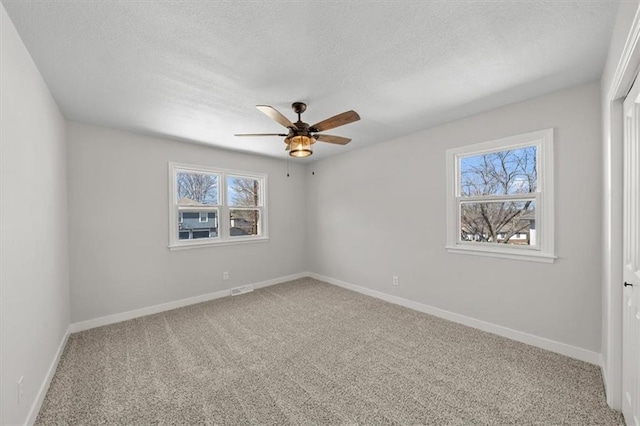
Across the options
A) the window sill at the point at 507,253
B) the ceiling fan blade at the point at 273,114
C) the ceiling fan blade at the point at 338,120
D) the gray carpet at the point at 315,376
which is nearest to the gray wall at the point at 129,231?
the gray carpet at the point at 315,376

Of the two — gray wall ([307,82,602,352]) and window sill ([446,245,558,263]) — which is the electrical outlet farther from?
window sill ([446,245,558,263])

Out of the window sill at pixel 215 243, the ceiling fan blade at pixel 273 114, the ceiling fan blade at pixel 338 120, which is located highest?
the ceiling fan blade at pixel 273 114

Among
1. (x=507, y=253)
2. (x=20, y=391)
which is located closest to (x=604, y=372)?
(x=507, y=253)

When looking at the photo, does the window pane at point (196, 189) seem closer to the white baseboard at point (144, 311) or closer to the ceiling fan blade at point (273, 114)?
the white baseboard at point (144, 311)

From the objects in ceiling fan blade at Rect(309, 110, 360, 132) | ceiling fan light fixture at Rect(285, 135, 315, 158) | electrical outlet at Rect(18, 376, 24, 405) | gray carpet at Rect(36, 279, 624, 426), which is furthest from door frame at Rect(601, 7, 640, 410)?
electrical outlet at Rect(18, 376, 24, 405)

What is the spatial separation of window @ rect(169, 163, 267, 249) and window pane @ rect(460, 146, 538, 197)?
3.42m

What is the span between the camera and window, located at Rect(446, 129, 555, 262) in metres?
2.66

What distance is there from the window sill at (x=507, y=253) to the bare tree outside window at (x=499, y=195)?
13 centimetres

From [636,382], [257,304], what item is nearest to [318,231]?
[257,304]

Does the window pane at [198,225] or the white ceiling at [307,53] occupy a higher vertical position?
the white ceiling at [307,53]

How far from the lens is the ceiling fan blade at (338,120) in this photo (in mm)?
2283

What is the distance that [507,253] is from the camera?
2.89 meters

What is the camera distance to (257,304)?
4012 mm

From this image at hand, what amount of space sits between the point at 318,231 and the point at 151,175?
304cm
